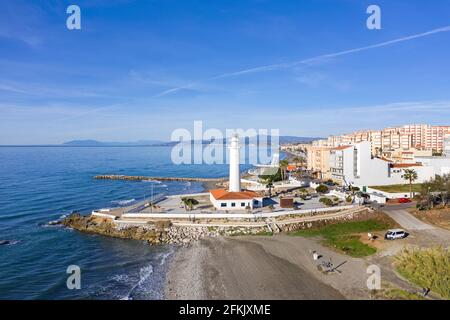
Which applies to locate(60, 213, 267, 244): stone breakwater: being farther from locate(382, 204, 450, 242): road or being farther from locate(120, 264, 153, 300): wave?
locate(382, 204, 450, 242): road

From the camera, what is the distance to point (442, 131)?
11212cm

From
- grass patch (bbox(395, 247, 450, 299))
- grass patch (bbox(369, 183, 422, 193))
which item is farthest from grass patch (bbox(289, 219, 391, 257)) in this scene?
grass patch (bbox(369, 183, 422, 193))

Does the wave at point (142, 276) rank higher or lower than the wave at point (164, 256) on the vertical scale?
lower

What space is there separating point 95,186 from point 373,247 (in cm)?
5575

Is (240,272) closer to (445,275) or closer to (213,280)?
(213,280)

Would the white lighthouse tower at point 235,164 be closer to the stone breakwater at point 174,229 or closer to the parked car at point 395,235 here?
the stone breakwater at point 174,229

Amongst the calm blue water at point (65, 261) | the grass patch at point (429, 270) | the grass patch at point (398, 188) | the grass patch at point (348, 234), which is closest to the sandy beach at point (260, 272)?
the grass patch at point (348, 234)

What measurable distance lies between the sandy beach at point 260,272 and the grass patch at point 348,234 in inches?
50.6

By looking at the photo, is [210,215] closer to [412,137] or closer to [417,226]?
[417,226]

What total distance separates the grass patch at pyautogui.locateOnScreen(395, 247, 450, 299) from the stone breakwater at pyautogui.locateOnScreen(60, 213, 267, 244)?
1347cm

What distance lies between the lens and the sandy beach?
1845 centimetres

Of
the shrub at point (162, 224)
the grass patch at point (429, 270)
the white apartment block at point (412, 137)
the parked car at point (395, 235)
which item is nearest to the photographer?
the grass patch at point (429, 270)

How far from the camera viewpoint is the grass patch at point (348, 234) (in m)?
24.6
